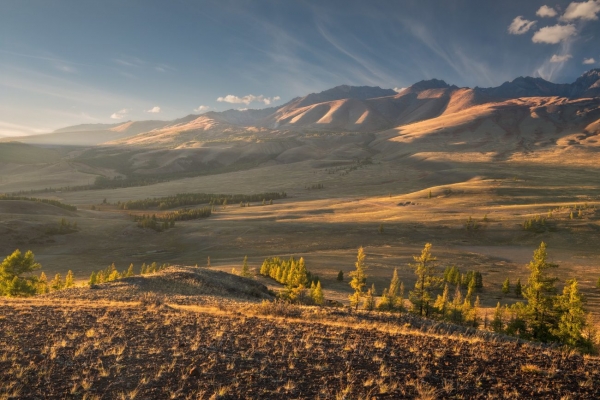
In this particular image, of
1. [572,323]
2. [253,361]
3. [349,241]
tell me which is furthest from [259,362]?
[349,241]

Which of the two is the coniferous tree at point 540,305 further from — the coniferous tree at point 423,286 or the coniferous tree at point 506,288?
the coniferous tree at point 506,288

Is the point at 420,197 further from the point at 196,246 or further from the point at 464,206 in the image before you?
the point at 196,246

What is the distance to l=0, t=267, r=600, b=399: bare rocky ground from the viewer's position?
13.1 meters

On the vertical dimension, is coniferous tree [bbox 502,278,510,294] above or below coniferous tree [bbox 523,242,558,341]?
below

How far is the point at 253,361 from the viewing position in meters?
15.8

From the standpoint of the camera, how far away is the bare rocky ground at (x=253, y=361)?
13135mm

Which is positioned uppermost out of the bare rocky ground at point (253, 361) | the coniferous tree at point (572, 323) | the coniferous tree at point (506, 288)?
the bare rocky ground at point (253, 361)

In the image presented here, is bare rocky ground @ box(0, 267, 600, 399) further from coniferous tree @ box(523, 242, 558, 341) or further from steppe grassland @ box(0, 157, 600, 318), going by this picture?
steppe grassland @ box(0, 157, 600, 318)

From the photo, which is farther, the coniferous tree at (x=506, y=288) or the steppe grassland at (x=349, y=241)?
the steppe grassland at (x=349, y=241)

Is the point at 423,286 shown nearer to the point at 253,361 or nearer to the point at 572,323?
the point at 572,323

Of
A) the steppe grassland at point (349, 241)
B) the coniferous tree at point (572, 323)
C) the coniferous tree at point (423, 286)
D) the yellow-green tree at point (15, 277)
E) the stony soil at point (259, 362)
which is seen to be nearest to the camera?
the stony soil at point (259, 362)

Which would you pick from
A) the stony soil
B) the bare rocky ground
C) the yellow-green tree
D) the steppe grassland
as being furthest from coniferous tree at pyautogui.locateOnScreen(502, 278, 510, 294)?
the yellow-green tree

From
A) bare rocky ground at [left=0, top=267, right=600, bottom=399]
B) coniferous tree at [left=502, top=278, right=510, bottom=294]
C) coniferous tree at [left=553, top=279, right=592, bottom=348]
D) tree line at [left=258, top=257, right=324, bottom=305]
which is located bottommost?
coniferous tree at [left=502, top=278, right=510, bottom=294]

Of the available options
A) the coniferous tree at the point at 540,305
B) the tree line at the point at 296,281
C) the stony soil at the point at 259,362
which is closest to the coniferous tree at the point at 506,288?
the tree line at the point at 296,281
